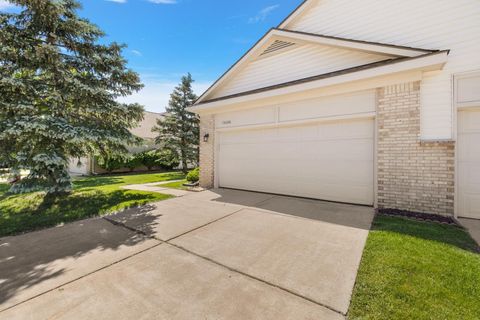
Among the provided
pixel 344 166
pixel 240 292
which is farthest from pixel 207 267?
pixel 344 166

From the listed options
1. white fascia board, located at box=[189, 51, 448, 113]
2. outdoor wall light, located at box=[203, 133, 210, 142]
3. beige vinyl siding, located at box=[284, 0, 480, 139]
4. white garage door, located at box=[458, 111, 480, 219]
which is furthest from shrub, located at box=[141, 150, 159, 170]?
white garage door, located at box=[458, 111, 480, 219]

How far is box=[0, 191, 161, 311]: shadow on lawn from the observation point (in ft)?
8.58

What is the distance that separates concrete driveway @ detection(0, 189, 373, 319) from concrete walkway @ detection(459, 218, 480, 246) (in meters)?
1.64

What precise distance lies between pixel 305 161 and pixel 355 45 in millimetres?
3489

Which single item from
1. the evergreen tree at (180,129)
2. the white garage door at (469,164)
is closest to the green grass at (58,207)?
the evergreen tree at (180,129)

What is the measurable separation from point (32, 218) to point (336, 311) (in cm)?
683

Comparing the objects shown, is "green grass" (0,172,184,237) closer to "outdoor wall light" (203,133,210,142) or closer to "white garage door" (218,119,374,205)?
"outdoor wall light" (203,133,210,142)

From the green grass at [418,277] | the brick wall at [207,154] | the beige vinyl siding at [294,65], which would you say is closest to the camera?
the green grass at [418,277]

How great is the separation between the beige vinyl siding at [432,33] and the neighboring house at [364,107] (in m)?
0.02

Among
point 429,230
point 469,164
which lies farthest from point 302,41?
point 429,230

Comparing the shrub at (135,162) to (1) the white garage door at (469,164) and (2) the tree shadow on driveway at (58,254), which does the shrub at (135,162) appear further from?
(1) the white garage door at (469,164)

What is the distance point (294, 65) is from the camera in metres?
7.26

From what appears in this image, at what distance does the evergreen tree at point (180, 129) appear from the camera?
48.6ft

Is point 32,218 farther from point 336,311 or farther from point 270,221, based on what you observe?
point 336,311
